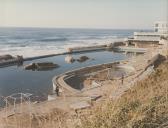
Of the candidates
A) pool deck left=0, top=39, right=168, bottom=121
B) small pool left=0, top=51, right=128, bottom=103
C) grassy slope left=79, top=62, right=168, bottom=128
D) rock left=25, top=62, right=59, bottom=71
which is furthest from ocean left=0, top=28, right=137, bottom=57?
grassy slope left=79, top=62, right=168, bottom=128

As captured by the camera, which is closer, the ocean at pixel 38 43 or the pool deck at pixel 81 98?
the pool deck at pixel 81 98

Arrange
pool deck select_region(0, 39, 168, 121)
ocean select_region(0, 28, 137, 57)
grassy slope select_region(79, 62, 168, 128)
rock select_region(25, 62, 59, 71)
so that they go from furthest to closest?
ocean select_region(0, 28, 137, 57) < rock select_region(25, 62, 59, 71) < pool deck select_region(0, 39, 168, 121) < grassy slope select_region(79, 62, 168, 128)

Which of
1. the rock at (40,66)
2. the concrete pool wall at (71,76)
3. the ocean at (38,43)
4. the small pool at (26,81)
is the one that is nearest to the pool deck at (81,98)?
the concrete pool wall at (71,76)

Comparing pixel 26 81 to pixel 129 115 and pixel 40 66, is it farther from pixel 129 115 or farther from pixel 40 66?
pixel 129 115

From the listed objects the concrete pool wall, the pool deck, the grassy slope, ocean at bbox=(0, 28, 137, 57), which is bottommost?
ocean at bbox=(0, 28, 137, 57)

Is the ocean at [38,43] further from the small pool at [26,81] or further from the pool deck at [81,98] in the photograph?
the pool deck at [81,98]

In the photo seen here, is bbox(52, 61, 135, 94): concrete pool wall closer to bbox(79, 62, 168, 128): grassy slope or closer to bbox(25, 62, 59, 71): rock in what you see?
bbox(25, 62, 59, 71): rock

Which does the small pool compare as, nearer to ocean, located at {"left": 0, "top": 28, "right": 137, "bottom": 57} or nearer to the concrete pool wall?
the concrete pool wall

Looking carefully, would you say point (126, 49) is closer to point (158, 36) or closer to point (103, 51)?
point (103, 51)

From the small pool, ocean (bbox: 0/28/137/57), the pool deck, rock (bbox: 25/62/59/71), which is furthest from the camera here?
ocean (bbox: 0/28/137/57)

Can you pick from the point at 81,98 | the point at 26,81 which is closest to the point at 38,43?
the point at 26,81

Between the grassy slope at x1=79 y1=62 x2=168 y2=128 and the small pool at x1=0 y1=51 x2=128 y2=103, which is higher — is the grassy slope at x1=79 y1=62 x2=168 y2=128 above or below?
above

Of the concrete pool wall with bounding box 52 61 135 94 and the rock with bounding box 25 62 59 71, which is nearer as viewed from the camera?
the concrete pool wall with bounding box 52 61 135 94

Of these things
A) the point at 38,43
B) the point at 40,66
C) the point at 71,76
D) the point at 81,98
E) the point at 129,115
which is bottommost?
the point at 38,43
